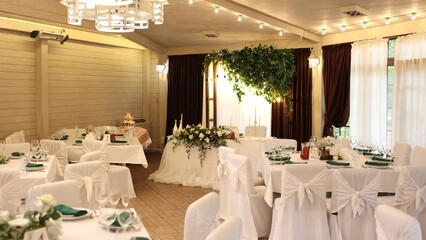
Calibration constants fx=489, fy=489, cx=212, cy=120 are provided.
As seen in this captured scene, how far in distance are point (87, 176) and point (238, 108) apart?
6937 millimetres

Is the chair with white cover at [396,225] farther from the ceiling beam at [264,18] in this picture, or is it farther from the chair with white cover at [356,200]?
the ceiling beam at [264,18]

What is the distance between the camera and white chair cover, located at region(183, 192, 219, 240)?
329cm

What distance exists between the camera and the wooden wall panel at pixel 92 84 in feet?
32.9

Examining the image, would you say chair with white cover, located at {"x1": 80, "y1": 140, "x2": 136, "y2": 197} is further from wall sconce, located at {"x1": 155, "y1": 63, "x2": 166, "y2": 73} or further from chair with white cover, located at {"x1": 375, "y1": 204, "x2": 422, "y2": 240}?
wall sconce, located at {"x1": 155, "y1": 63, "x2": 166, "y2": 73}

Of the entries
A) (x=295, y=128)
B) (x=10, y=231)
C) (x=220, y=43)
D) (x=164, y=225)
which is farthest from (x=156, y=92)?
(x=10, y=231)

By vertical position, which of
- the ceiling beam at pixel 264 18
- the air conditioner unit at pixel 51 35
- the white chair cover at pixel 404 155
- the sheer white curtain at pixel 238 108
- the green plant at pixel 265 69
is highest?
the ceiling beam at pixel 264 18

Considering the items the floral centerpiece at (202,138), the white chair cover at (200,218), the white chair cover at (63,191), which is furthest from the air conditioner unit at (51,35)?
the white chair cover at (200,218)

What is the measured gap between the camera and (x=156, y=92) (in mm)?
13258

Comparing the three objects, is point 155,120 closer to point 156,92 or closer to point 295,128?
point 156,92

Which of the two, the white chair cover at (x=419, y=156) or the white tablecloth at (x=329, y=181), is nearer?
the white tablecloth at (x=329, y=181)

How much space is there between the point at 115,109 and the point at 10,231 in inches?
389

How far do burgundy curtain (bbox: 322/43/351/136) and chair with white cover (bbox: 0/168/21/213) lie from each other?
22.1 feet

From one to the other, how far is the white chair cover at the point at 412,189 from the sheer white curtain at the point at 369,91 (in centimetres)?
401

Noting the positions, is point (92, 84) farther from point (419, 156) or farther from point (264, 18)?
point (419, 156)
